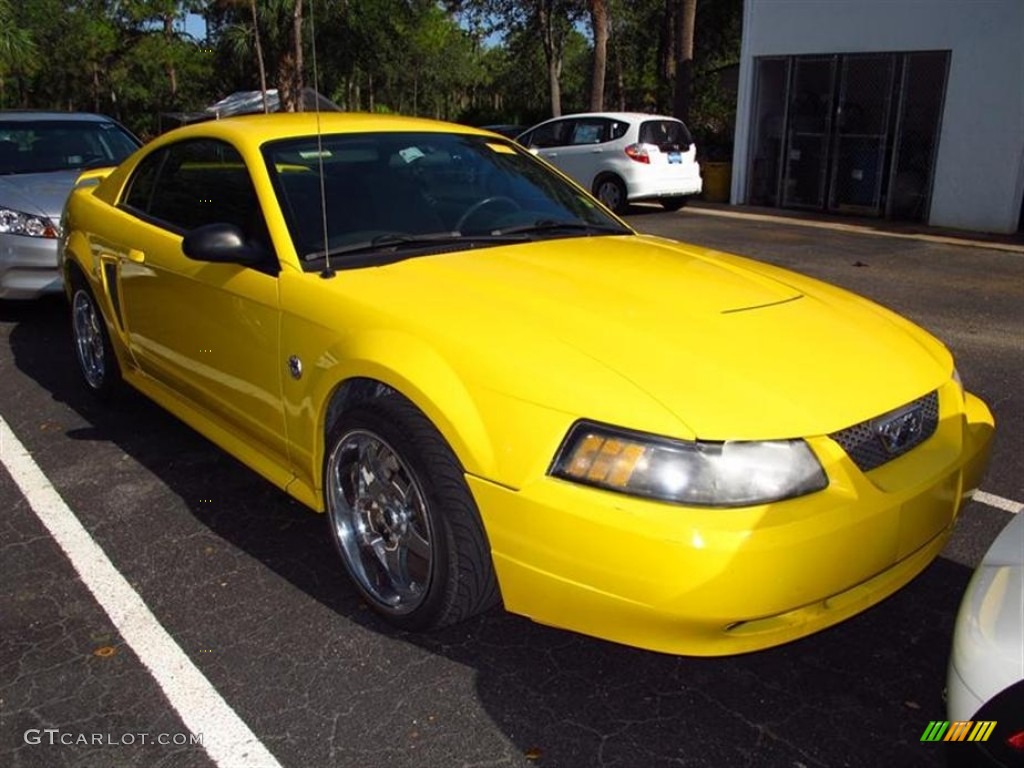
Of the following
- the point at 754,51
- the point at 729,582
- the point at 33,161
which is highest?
the point at 754,51

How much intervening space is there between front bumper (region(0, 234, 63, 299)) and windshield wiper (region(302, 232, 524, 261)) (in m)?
4.14

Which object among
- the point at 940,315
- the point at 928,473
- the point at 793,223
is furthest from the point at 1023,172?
the point at 928,473

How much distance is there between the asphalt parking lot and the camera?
7.90 feet

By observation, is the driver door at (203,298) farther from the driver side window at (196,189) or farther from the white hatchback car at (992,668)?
the white hatchback car at (992,668)

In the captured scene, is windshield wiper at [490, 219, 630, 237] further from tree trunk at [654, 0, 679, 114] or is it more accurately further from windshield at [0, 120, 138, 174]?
tree trunk at [654, 0, 679, 114]

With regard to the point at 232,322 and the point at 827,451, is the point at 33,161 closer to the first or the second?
the point at 232,322

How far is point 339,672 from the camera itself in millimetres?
2715

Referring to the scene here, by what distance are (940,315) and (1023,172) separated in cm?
626

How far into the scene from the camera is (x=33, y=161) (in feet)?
24.7

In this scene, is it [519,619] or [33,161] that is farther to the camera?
[33,161]

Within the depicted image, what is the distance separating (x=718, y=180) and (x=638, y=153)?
3.09 metres

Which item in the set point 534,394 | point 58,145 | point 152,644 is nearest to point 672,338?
point 534,394

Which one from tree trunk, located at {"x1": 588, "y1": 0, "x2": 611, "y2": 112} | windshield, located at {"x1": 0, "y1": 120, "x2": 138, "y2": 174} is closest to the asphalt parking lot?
windshield, located at {"x1": 0, "y1": 120, "x2": 138, "y2": 174}

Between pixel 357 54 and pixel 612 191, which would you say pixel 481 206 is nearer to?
pixel 612 191
